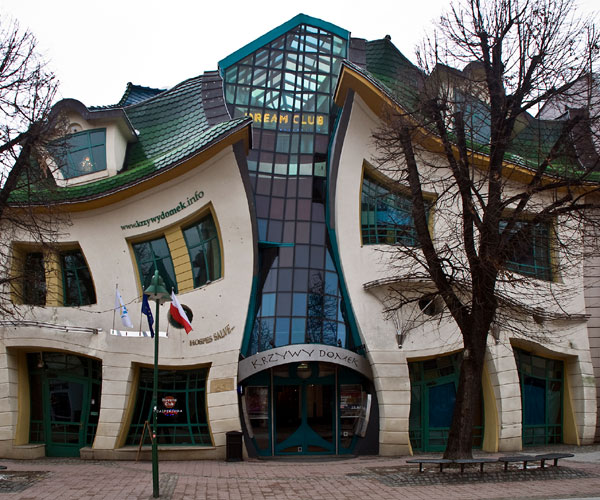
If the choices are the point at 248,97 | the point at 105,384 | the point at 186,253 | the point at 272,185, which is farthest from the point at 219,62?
the point at 105,384

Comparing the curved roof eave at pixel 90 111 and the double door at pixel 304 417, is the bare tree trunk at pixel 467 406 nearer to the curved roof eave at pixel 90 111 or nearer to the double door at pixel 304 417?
the double door at pixel 304 417

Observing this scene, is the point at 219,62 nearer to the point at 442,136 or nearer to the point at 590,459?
the point at 442,136

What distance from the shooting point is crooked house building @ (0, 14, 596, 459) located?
16766 millimetres

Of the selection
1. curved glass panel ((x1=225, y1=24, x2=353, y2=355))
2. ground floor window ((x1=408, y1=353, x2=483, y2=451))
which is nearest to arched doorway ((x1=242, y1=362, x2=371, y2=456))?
curved glass panel ((x1=225, y1=24, x2=353, y2=355))

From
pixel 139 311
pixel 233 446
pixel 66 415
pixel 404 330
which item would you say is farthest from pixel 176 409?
pixel 404 330

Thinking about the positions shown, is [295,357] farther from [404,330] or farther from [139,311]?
[139,311]

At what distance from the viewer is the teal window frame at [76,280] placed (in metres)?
18.4

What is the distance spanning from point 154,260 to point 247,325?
3.89 m

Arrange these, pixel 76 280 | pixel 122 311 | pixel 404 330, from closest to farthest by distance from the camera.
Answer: pixel 122 311
pixel 404 330
pixel 76 280

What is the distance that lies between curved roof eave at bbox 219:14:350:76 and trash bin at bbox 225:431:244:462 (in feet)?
44.2

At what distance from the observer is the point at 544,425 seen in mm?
19000

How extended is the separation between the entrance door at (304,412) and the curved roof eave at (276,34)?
12.0 meters

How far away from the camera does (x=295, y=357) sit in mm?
16016

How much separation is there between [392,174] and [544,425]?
32.4 feet
